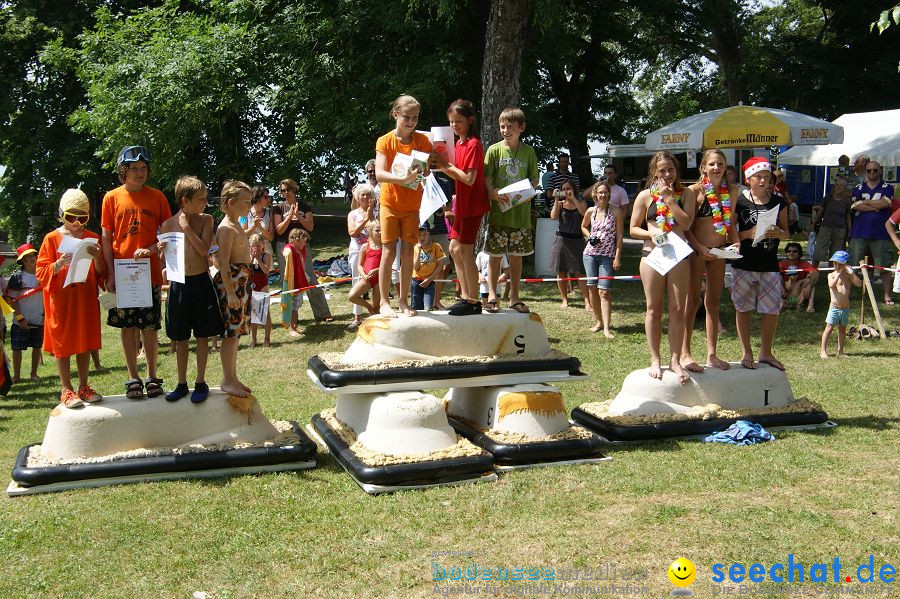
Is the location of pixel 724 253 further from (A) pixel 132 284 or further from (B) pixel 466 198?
(A) pixel 132 284

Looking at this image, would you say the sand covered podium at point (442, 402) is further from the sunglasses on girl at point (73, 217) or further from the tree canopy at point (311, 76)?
the tree canopy at point (311, 76)

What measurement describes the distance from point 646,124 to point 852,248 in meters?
46.6

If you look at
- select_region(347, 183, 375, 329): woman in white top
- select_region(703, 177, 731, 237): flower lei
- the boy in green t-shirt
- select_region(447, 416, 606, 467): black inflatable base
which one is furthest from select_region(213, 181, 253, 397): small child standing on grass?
select_region(347, 183, 375, 329): woman in white top

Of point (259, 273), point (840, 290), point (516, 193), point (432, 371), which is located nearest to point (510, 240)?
point (516, 193)

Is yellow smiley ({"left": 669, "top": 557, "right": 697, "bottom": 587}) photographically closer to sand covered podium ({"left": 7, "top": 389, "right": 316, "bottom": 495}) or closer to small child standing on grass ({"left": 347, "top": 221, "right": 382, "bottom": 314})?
sand covered podium ({"left": 7, "top": 389, "right": 316, "bottom": 495})

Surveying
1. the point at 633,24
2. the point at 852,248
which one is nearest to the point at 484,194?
the point at 852,248

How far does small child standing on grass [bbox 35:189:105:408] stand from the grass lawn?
102 cm

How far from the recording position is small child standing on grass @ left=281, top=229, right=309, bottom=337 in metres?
12.7

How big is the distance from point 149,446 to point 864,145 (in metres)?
21.8

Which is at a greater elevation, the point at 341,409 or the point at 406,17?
the point at 406,17

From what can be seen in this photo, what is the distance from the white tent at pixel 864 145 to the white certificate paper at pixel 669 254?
17453 mm

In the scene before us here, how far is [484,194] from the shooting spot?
26.0 feet

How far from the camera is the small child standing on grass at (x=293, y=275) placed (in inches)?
499

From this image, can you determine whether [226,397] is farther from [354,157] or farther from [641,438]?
[354,157]
